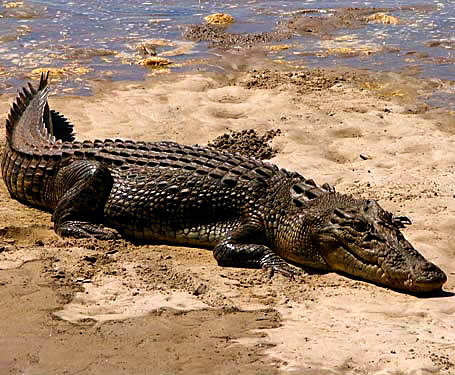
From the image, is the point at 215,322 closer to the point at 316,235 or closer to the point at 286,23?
the point at 316,235

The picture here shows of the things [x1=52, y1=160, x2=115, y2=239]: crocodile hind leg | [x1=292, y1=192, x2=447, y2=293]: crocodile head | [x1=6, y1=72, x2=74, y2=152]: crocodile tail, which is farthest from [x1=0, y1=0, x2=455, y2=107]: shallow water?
[x1=292, y1=192, x2=447, y2=293]: crocodile head

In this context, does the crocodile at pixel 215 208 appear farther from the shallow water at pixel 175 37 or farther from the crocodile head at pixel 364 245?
the shallow water at pixel 175 37

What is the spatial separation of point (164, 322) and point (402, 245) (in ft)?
6.19

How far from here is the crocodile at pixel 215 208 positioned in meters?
5.84

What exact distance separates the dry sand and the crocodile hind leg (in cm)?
18

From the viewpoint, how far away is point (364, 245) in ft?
18.9

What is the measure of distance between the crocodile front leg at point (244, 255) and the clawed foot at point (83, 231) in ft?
3.37

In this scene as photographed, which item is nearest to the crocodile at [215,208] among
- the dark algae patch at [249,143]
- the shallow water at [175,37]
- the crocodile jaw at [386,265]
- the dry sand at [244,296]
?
the crocodile jaw at [386,265]

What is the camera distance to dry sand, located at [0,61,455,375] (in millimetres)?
4410

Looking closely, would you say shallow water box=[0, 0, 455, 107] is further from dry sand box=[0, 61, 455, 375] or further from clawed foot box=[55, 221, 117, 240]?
clawed foot box=[55, 221, 117, 240]

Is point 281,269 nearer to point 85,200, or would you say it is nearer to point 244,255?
point 244,255

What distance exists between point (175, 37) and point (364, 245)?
914 cm

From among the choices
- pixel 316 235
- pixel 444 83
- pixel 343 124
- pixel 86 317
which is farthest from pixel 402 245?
pixel 444 83

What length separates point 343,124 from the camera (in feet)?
30.5
